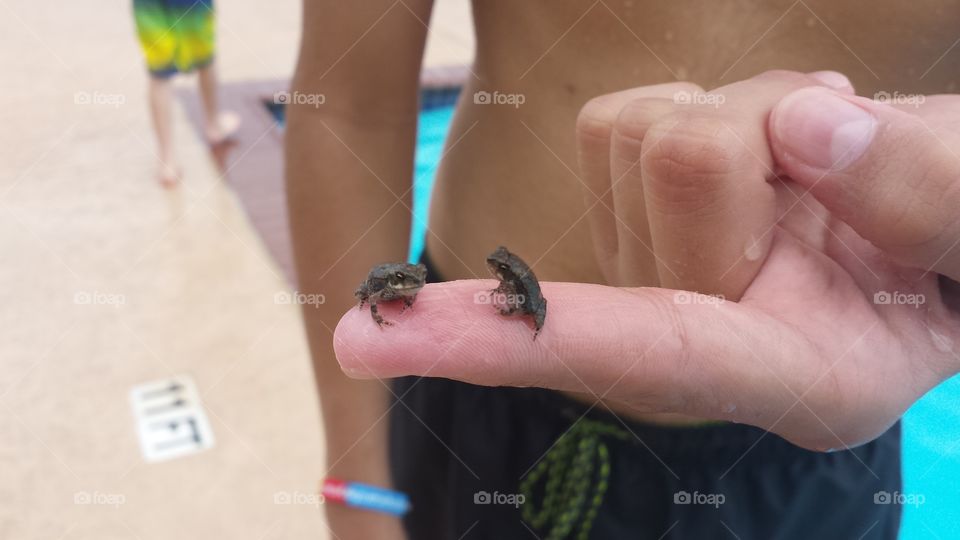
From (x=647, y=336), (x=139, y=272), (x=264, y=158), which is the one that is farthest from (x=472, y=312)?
(x=264, y=158)

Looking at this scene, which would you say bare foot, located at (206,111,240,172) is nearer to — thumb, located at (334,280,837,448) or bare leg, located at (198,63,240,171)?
bare leg, located at (198,63,240,171)

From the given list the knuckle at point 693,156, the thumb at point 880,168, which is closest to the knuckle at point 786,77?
the thumb at point 880,168

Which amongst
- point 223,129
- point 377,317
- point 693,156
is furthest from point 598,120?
point 223,129

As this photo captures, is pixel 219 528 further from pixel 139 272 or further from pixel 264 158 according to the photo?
pixel 264 158

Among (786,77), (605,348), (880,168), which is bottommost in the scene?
(605,348)

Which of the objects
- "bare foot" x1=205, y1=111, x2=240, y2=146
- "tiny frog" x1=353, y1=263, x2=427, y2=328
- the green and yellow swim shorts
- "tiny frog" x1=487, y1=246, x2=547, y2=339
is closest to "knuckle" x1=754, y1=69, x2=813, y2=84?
"tiny frog" x1=487, y1=246, x2=547, y2=339

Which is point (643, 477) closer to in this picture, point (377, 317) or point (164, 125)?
point (377, 317)
